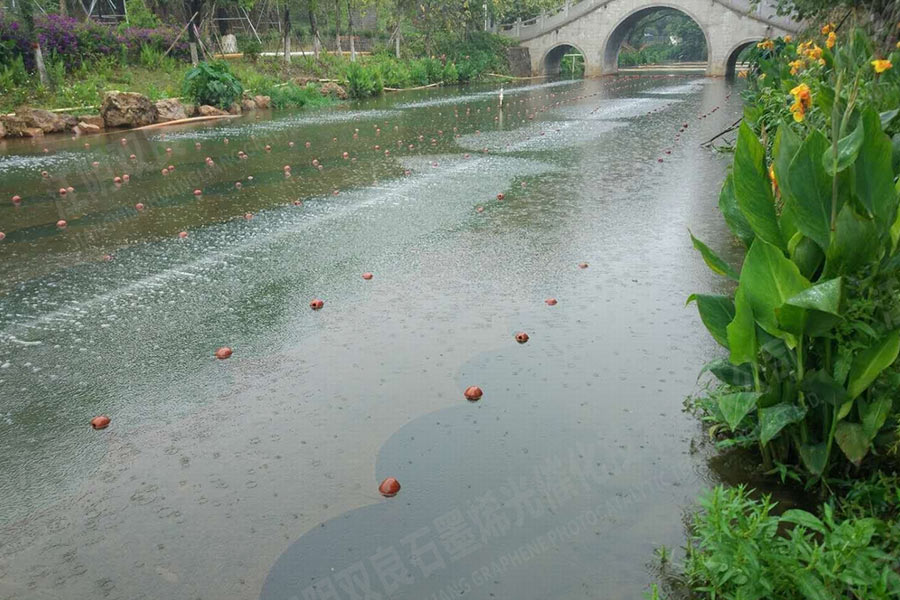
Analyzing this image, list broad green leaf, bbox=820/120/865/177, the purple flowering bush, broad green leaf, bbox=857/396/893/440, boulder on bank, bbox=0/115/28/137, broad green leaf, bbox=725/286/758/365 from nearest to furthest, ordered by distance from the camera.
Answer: broad green leaf, bbox=820/120/865/177 < broad green leaf, bbox=857/396/893/440 < broad green leaf, bbox=725/286/758/365 < boulder on bank, bbox=0/115/28/137 < the purple flowering bush

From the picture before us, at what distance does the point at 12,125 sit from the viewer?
13875 millimetres

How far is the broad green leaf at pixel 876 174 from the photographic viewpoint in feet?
7.04

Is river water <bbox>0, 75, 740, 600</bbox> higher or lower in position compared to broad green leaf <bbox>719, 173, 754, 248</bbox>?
lower

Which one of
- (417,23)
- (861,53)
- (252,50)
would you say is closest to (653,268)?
(861,53)

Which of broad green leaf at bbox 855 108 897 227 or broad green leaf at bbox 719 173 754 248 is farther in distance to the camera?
broad green leaf at bbox 719 173 754 248

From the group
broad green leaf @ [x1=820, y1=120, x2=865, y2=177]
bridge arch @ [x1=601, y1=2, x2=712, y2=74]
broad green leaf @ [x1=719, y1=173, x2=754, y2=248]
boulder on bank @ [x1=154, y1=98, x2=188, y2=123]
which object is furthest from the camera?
bridge arch @ [x1=601, y1=2, x2=712, y2=74]

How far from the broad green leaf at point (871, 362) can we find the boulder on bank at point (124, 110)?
1648 cm

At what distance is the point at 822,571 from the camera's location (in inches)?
67.6

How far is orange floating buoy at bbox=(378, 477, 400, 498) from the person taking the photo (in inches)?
104

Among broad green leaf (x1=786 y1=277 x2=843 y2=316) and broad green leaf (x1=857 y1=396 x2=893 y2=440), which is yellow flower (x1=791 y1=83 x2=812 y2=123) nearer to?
broad green leaf (x1=786 y1=277 x2=843 y2=316)

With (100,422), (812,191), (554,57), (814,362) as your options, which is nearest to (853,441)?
(814,362)

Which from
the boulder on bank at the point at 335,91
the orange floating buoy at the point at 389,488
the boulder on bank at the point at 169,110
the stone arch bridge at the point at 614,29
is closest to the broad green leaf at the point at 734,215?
the orange floating buoy at the point at 389,488

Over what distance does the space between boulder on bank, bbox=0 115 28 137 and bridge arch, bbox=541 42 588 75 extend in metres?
34.0

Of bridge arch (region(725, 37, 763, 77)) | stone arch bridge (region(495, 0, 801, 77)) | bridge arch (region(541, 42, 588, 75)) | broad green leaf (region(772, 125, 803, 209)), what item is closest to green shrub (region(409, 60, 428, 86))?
stone arch bridge (region(495, 0, 801, 77))
